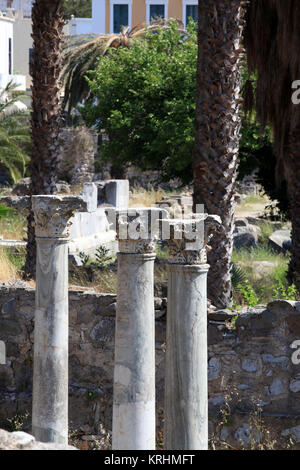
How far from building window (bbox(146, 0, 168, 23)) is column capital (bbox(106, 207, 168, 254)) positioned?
37.2 meters

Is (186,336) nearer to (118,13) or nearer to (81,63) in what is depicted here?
(81,63)

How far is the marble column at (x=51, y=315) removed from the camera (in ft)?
Answer: 22.7

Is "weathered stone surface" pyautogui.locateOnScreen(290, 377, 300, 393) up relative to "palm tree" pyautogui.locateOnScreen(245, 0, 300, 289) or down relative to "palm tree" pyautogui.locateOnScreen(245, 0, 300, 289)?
down

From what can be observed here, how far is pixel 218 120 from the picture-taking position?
9.71 metres

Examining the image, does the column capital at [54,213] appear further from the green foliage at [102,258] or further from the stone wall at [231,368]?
the green foliage at [102,258]

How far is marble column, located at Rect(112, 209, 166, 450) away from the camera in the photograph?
5.93 meters

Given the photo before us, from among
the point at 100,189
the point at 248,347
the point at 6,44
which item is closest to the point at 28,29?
the point at 6,44

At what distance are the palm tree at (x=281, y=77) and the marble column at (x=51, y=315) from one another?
4.95 metres

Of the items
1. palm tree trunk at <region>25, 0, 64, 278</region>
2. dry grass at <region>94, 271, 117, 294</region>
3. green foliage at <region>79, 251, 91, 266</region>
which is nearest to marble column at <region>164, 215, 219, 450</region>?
dry grass at <region>94, 271, 117, 294</region>

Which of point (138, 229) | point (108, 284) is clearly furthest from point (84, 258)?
point (138, 229)

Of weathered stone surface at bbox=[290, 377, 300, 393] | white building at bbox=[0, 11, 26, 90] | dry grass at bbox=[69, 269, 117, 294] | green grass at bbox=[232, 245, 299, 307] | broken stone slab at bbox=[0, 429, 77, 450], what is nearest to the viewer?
broken stone slab at bbox=[0, 429, 77, 450]

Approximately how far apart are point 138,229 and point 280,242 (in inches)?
479

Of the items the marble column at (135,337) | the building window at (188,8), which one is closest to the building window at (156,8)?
the building window at (188,8)

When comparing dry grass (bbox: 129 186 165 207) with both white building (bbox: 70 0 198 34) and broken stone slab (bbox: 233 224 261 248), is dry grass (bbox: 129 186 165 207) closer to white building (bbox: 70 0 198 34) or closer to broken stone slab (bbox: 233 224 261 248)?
broken stone slab (bbox: 233 224 261 248)
